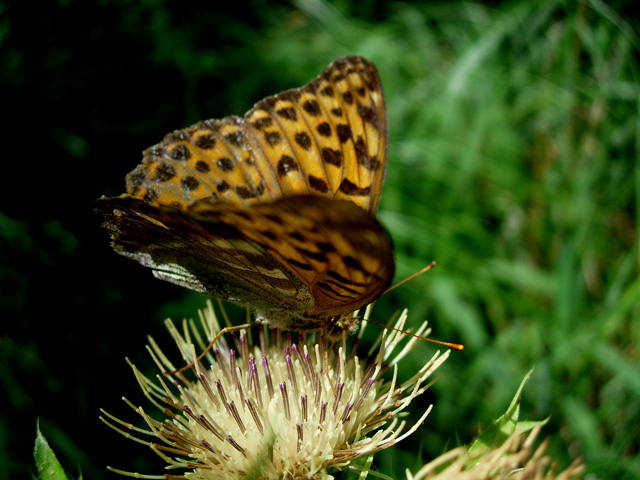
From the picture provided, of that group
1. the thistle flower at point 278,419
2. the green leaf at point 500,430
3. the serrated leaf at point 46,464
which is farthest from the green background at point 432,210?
the serrated leaf at point 46,464

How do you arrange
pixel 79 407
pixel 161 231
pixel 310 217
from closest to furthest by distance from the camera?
1. pixel 310 217
2. pixel 161 231
3. pixel 79 407

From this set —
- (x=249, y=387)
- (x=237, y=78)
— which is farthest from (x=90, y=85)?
(x=249, y=387)

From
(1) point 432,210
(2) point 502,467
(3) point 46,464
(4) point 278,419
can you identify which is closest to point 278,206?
(4) point 278,419

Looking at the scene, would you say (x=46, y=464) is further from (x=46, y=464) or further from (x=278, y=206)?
(x=278, y=206)

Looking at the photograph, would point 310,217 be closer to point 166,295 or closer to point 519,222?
point 166,295

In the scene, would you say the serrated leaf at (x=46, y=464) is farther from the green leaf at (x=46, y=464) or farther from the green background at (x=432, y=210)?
the green background at (x=432, y=210)

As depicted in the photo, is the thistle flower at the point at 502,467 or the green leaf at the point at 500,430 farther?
the green leaf at the point at 500,430
